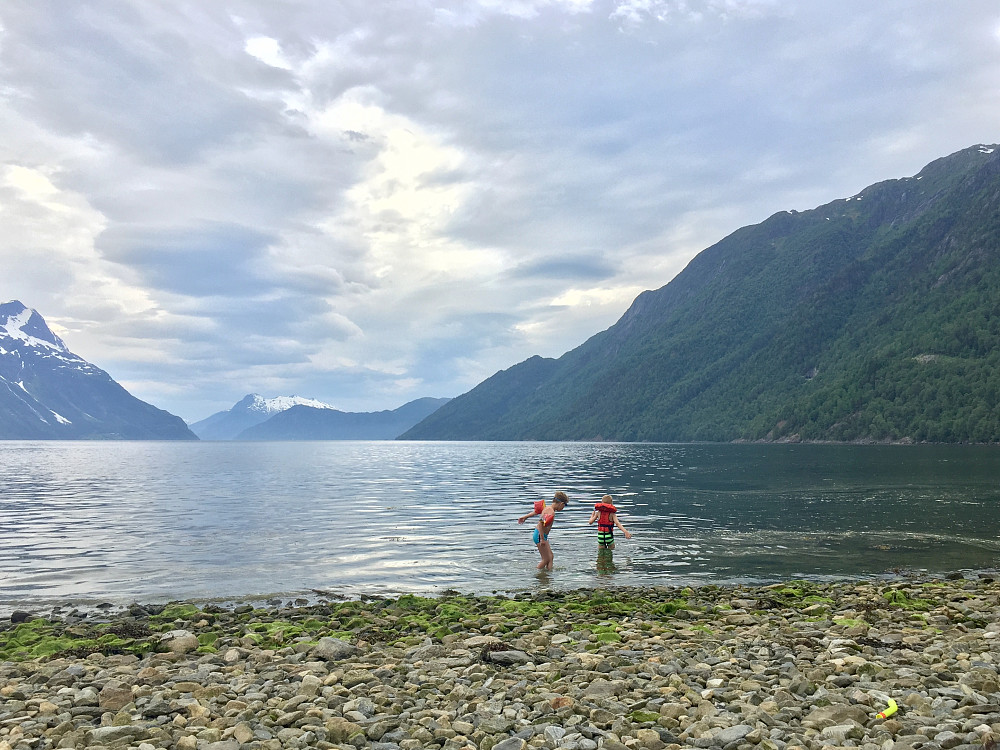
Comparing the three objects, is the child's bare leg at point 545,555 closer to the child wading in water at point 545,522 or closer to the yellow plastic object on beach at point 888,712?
the child wading in water at point 545,522

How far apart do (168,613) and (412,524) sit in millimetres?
20562

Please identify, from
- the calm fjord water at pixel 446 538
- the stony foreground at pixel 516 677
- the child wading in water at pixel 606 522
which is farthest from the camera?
the child wading in water at pixel 606 522

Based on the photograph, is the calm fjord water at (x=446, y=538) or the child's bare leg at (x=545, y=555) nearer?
the calm fjord water at (x=446, y=538)

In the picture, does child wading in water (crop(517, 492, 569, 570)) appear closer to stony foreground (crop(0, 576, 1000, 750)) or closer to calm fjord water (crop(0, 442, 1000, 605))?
calm fjord water (crop(0, 442, 1000, 605))

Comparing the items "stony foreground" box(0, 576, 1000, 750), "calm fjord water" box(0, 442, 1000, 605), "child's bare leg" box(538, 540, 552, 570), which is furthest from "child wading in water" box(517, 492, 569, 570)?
"stony foreground" box(0, 576, 1000, 750)

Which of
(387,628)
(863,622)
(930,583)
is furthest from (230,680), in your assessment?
(930,583)

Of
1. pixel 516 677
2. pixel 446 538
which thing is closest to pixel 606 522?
pixel 446 538

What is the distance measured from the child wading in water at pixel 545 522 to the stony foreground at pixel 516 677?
609 cm

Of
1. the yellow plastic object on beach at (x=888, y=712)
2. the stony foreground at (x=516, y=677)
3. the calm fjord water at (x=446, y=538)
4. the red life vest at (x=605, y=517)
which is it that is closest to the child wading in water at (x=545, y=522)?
the calm fjord water at (x=446, y=538)

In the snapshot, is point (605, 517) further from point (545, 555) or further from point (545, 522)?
point (545, 522)

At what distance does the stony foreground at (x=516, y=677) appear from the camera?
837 centimetres

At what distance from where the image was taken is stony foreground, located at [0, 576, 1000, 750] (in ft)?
27.5

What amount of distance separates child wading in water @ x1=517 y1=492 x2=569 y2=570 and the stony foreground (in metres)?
6.09

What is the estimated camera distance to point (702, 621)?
16.2m
